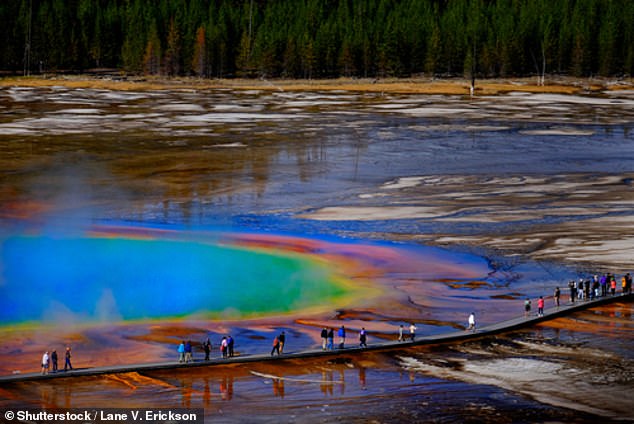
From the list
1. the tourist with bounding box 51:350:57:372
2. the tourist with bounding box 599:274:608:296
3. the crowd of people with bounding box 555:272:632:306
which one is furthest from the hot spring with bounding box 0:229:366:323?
the tourist with bounding box 599:274:608:296

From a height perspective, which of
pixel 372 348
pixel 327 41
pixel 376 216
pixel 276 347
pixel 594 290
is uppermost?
pixel 327 41

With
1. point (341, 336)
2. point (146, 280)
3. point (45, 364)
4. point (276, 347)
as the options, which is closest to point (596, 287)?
point (341, 336)

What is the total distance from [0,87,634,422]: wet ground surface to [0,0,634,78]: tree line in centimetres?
3054

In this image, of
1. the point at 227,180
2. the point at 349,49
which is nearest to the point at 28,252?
the point at 227,180

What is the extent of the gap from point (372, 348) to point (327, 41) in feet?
313

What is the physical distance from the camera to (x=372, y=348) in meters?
25.0

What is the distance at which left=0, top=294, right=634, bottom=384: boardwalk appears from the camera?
2280 centimetres

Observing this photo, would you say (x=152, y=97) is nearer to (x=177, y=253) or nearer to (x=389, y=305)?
(x=177, y=253)

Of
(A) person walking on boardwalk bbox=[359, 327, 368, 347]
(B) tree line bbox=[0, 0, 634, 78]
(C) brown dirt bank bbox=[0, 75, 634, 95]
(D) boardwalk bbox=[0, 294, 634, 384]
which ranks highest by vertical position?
(B) tree line bbox=[0, 0, 634, 78]

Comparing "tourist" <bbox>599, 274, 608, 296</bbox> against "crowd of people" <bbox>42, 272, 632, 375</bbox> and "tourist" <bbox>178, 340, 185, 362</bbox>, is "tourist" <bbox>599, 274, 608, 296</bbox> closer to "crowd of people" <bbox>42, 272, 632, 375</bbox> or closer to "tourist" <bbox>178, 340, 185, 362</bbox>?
"crowd of people" <bbox>42, 272, 632, 375</bbox>

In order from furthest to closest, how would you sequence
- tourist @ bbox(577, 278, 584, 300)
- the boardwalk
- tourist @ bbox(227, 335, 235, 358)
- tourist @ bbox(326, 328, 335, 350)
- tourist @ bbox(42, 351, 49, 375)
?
tourist @ bbox(577, 278, 584, 300)
tourist @ bbox(326, 328, 335, 350)
tourist @ bbox(227, 335, 235, 358)
the boardwalk
tourist @ bbox(42, 351, 49, 375)

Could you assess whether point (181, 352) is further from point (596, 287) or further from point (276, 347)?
point (596, 287)

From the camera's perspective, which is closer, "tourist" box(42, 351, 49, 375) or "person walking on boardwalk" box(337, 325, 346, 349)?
"tourist" box(42, 351, 49, 375)

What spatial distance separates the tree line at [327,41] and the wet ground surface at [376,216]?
3054 centimetres
